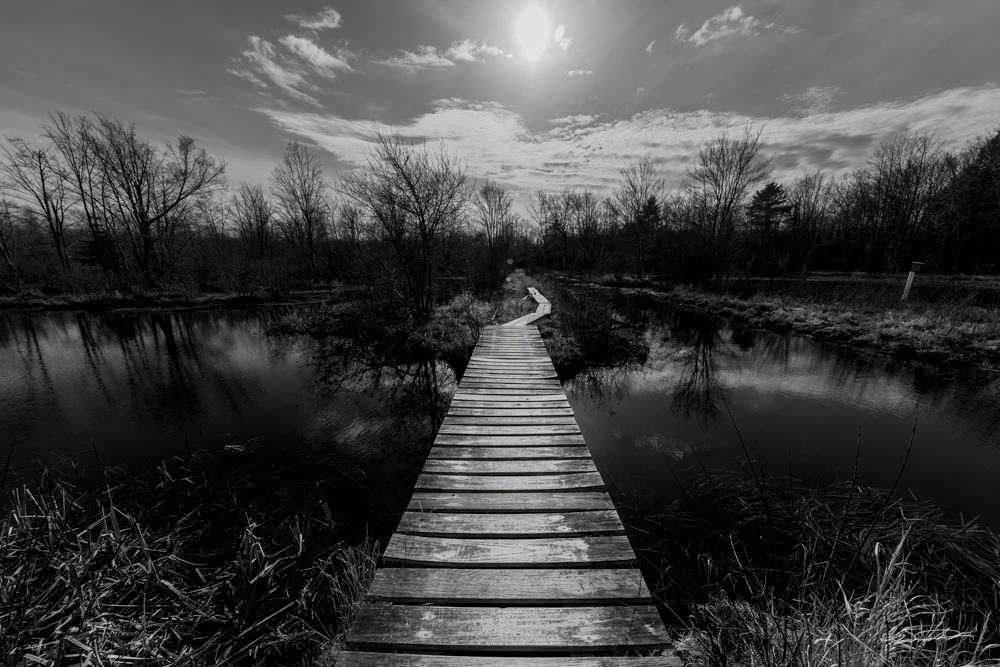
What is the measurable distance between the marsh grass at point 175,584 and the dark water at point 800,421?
12.3 ft

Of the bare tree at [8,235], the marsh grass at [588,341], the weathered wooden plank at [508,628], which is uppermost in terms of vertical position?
the bare tree at [8,235]

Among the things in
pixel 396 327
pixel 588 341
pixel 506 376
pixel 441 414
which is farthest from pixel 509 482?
pixel 396 327

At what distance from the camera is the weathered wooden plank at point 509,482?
3.38 m

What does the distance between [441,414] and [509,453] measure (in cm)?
331

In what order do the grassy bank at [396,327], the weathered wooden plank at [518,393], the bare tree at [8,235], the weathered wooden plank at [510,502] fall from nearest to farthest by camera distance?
the weathered wooden plank at [510,502]
the weathered wooden plank at [518,393]
the grassy bank at [396,327]
the bare tree at [8,235]

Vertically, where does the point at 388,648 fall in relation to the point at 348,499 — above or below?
above

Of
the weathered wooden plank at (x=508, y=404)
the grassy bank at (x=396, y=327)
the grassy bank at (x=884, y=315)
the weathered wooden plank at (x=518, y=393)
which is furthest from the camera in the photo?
the grassy bank at (x=396, y=327)

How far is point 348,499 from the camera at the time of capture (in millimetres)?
4484

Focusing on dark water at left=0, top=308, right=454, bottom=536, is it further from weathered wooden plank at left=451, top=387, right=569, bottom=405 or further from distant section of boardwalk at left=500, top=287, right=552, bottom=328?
distant section of boardwalk at left=500, top=287, right=552, bottom=328

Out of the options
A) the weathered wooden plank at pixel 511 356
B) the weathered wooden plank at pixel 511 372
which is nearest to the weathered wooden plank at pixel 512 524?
the weathered wooden plank at pixel 511 372

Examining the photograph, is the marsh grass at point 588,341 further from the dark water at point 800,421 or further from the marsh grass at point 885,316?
the marsh grass at point 885,316

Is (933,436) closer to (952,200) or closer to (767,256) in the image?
(952,200)

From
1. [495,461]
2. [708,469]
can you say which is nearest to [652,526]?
[708,469]

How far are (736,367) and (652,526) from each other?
7.34 m
